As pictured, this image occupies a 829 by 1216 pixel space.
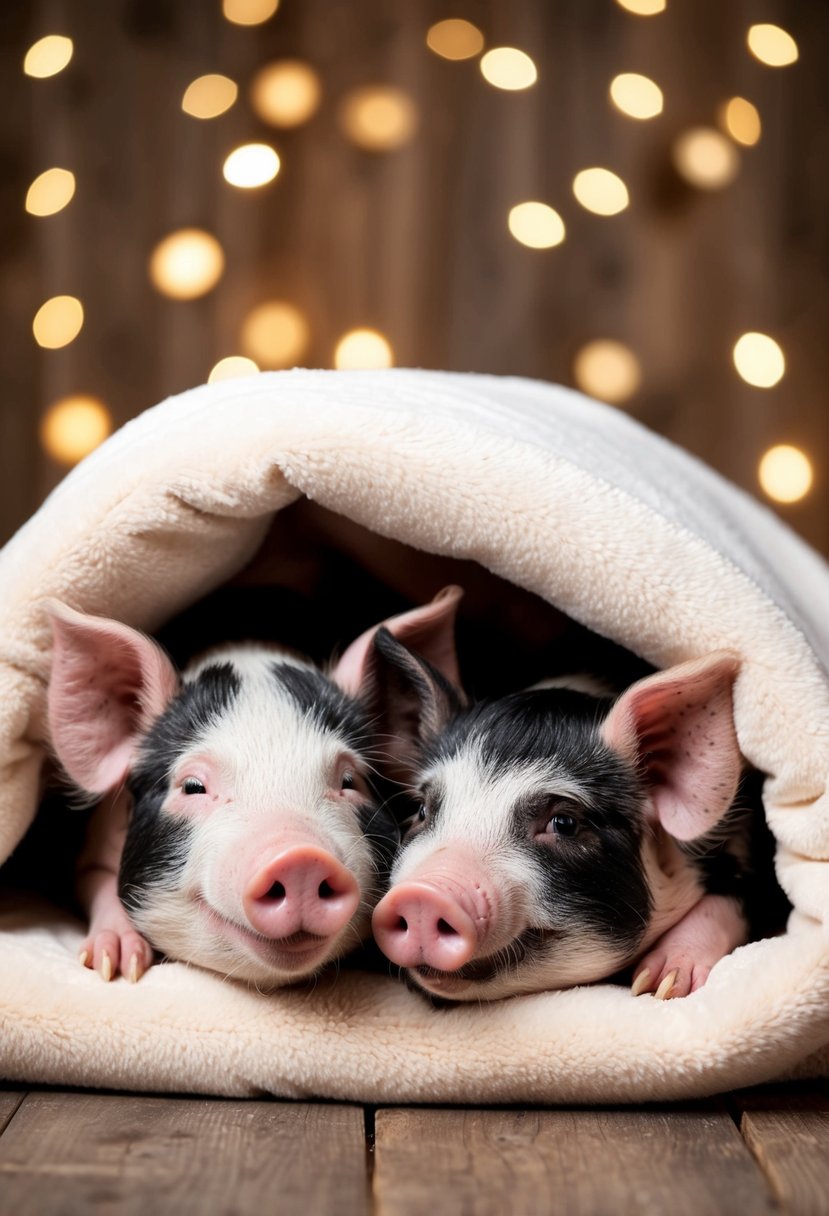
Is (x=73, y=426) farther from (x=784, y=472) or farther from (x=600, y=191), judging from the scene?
(x=784, y=472)

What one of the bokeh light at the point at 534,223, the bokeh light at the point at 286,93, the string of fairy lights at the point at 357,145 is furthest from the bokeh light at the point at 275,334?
the bokeh light at the point at 534,223

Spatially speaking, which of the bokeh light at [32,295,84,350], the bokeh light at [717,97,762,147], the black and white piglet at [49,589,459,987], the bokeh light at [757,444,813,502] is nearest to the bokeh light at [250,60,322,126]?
the bokeh light at [32,295,84,350]

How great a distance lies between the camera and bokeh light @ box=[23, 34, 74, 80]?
7.56ft

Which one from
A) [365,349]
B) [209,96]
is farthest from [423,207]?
[209,96]

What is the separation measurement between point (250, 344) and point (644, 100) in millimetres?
883

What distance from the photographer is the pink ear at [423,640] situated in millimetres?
1526

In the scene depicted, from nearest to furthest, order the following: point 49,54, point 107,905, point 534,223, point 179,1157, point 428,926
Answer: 1. point 179,1157
2. point 428,926
3. point 107,905
4. point 49,54
5. point 534,223

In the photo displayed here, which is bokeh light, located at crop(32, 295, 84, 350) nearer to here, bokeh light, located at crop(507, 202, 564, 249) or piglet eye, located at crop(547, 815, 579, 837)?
bokeh light, located at crop(507, 202, 564, 249)

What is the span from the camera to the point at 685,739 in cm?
137

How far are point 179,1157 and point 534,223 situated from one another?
186cm

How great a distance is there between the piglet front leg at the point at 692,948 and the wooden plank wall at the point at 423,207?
1.27 metres

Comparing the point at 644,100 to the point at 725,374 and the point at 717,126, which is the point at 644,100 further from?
the point at 725,374

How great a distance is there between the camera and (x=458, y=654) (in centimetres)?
185

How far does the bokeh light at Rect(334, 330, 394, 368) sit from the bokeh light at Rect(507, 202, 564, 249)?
0.33 metres
